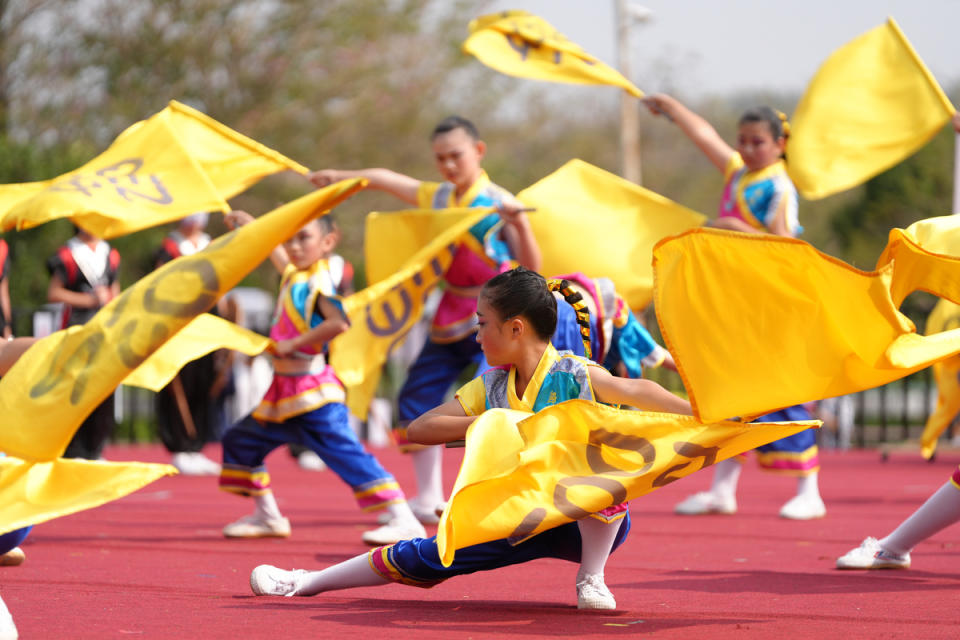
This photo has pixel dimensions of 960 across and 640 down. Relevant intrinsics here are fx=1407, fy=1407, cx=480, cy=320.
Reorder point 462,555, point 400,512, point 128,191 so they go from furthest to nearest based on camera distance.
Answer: point 400,512
point 128,191
point 462,555

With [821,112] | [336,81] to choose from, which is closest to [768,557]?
[821,112]

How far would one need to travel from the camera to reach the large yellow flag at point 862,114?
6848 mm

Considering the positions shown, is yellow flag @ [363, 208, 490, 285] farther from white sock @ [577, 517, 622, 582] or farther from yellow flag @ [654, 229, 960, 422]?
yellow flag @ [654, 229, 960, 422]

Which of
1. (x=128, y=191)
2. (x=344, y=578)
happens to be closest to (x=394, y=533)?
(x=344, y=578)

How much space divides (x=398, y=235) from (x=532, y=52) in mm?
1203

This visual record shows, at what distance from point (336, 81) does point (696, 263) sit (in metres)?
19.5

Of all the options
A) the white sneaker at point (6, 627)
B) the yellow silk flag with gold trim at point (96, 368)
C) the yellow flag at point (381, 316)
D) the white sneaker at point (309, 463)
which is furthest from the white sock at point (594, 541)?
the white sneaker at point (309, 463)

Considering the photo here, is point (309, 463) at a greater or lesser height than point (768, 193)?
lesser

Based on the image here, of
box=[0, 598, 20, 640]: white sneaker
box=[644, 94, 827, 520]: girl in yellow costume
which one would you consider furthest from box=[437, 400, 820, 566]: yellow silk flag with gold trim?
box=[644, 94, 827, 520]: girl in yellow costume

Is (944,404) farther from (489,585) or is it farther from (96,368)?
(96,368)

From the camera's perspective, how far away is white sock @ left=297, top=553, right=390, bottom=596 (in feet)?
13.6

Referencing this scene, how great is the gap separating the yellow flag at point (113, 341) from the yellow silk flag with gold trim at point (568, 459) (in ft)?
2.58

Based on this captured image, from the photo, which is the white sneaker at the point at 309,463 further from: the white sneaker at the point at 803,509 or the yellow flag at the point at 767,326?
the yellow flag at the point at 767,326

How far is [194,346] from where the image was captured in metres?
5.74
